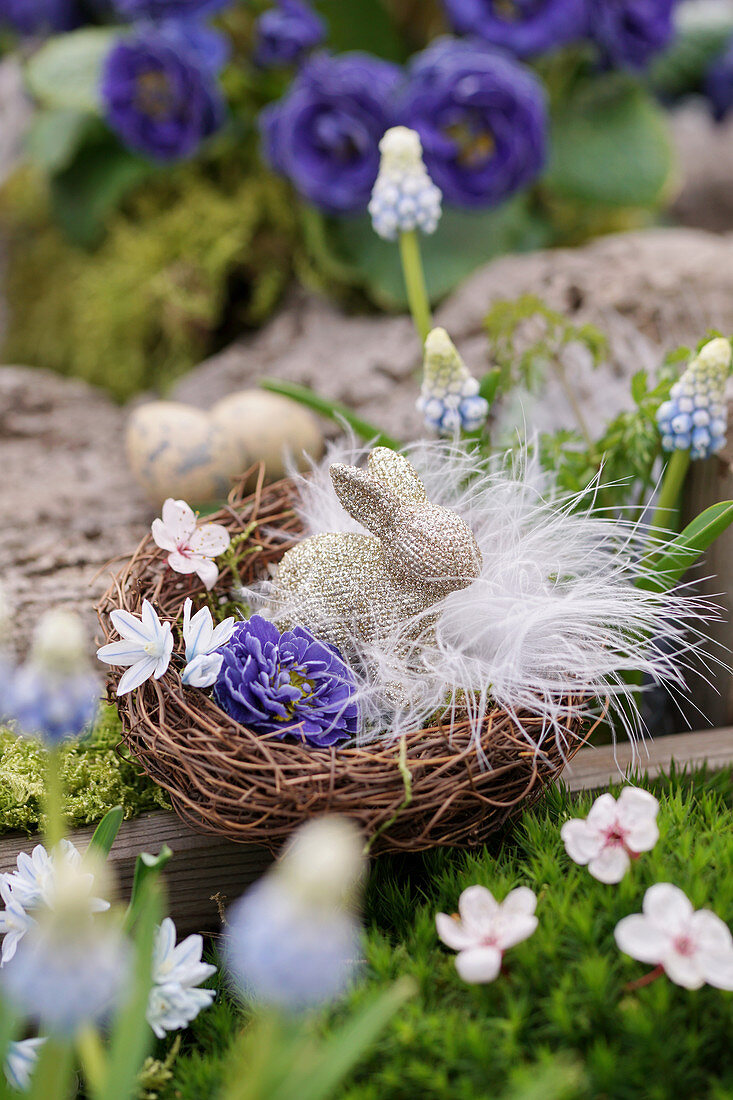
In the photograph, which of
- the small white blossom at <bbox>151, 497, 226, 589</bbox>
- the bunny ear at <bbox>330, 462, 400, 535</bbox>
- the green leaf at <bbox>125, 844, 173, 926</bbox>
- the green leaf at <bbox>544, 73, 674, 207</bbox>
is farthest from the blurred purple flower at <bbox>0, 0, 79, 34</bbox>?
the green leaf at <bbox>125, 844, 173, 926</bbox>

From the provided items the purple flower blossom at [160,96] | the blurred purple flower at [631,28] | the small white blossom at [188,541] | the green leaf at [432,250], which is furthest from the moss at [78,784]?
the blurred purple flower at [631,28]

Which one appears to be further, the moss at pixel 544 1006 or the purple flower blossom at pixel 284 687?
the purple flower blossom at pixel 284 687

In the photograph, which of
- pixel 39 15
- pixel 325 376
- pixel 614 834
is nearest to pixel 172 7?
pixel 39 15

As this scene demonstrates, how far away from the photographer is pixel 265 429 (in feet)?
4.30

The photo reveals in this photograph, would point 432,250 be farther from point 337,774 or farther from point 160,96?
point 337,774

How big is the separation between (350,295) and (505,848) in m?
1.30

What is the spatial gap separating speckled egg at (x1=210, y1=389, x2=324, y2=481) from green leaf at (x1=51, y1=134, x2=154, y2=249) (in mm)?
923

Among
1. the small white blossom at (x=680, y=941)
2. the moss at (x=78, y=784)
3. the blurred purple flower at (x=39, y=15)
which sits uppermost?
the blurred purple flower at (x=39, y=15)

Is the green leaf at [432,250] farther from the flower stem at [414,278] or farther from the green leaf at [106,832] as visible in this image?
the green leaf at [106,832]

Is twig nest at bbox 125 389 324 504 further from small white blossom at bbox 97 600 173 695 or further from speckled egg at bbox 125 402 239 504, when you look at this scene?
small white blossom at bbox 97 600 173 695

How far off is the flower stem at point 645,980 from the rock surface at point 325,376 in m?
0.79

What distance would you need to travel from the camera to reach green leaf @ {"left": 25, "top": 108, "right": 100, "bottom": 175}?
1.95 metres

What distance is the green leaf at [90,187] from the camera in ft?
6.47

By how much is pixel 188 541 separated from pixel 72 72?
4.82 ft
